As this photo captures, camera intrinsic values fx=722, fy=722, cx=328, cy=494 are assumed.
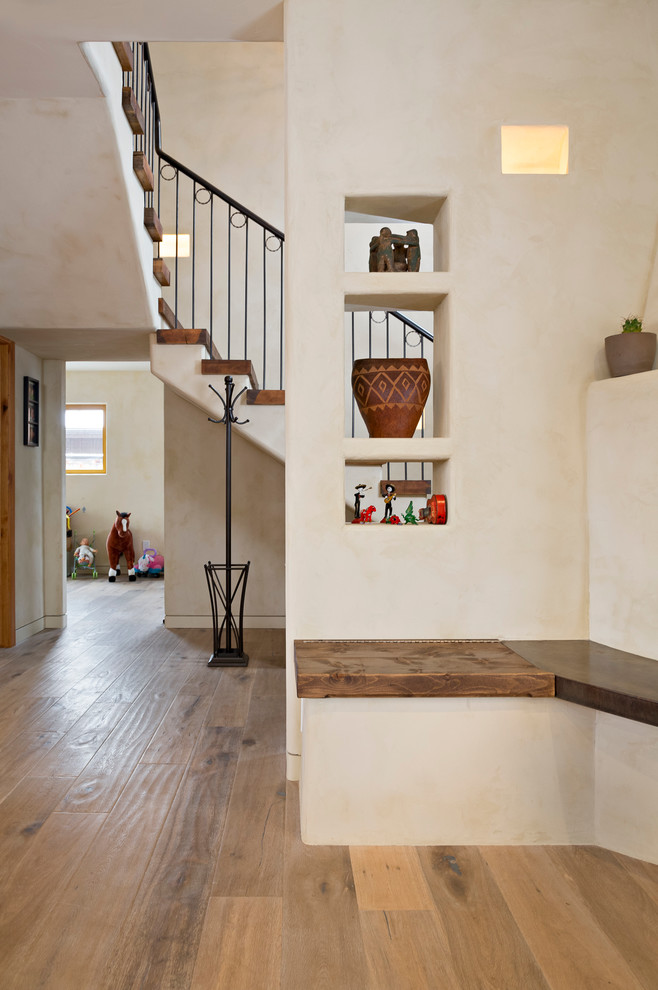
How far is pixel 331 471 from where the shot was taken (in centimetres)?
262

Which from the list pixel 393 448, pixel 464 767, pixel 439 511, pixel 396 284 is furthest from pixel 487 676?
pixel 396 284

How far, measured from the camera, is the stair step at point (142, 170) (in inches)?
150

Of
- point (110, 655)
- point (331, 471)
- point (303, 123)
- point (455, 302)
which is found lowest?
point (110, 655)

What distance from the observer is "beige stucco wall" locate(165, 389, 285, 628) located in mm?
5910

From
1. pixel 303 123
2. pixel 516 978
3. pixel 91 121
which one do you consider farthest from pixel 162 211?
pixel 516 978

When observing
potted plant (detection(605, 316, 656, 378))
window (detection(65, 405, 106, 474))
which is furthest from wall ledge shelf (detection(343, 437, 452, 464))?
window (detection(65, 405, 106, 474))

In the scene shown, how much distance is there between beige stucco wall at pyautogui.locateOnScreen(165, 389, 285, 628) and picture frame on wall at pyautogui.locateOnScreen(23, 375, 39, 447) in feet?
3.26

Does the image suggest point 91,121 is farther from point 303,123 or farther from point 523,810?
point 523,810

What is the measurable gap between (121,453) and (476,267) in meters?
7.85

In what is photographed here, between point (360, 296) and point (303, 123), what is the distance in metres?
0.65

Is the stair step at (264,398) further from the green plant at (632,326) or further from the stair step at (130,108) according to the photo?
the green plant at (632,326)

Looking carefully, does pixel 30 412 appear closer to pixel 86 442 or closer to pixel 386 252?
pixel 386 252

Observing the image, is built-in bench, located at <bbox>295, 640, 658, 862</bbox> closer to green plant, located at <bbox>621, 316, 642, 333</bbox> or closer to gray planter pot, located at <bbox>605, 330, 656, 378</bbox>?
gray planter pot, located at <bbox>605, 330, 656, 378</bbox>

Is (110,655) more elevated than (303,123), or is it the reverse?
(303,123)
